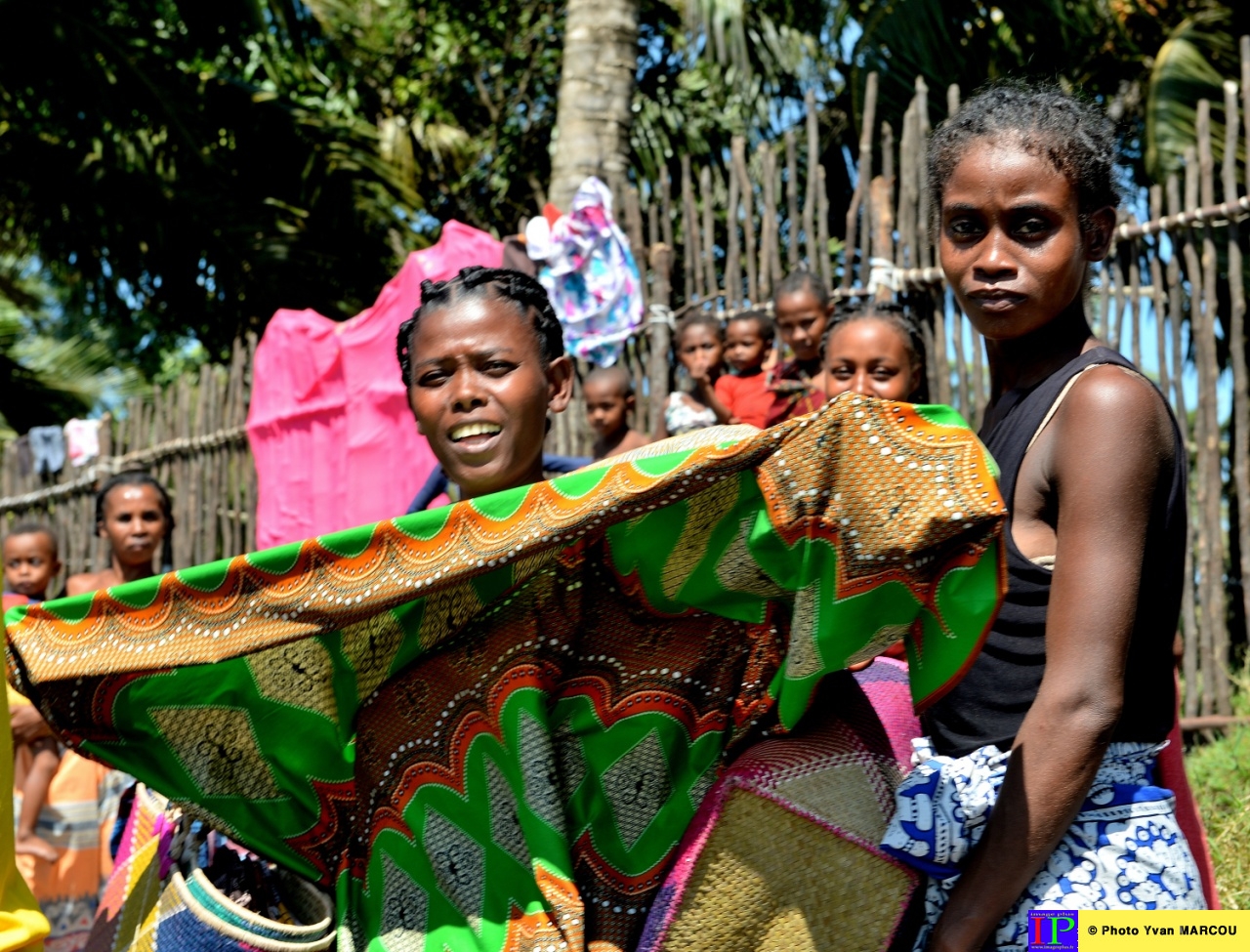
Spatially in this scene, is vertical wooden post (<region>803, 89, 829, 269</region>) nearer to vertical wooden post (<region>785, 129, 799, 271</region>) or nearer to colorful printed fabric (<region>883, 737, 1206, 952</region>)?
vertical wooden post (<region>785, 129, 799, 271</region>)

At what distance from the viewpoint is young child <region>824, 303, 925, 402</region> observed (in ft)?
12.7

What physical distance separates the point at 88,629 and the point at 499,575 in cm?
60

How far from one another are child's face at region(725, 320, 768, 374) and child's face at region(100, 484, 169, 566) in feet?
8.65

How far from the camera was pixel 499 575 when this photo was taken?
1.76 meters

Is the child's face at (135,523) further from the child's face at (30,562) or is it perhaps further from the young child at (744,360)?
the young child at (744,360)

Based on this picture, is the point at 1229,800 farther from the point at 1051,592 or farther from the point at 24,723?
the point at 24,723

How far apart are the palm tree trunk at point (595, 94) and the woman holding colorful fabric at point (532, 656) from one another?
19.4 ft

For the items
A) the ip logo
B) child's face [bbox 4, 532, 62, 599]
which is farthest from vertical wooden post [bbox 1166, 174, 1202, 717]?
child's face [bbox 4, 532, 62, 599]

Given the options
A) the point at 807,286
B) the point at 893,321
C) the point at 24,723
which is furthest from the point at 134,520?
the point at 893,321

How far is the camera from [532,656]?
5.75ft

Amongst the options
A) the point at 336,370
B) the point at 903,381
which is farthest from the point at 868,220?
the point at 336,370

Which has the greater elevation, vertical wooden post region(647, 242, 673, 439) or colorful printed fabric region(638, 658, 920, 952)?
vertical wooden post region(647, 242, 673, 439)

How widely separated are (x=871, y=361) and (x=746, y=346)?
2.20 metres

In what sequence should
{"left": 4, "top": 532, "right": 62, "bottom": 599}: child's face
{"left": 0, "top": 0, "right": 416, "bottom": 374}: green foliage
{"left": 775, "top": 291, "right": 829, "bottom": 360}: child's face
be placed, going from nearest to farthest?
{"left": 775, "top": 291, "right": 829, "bottom": 360}: child's face, {"left": 4, "top": 532, "right": 62, "bottom": 599}: child's face, {"left": 0, "top": 0, "right": 416, "bottom": 374}: green foliage
